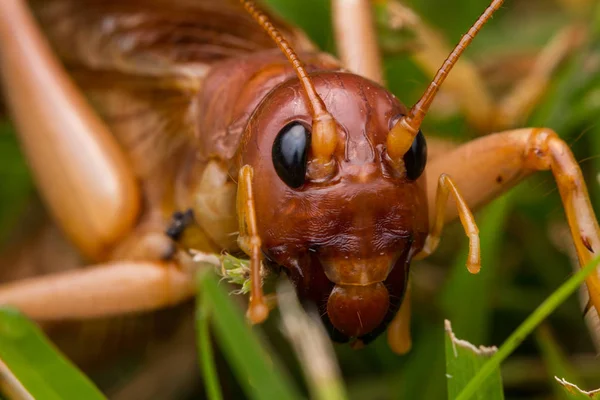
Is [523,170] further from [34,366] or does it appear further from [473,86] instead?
[34,366]

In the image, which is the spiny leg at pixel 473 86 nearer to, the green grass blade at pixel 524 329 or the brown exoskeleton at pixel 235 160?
the brown exoskeleton at pixel 235 160

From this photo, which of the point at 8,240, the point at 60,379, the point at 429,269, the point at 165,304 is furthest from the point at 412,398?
the point at 8,240

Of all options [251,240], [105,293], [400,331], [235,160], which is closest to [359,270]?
[251,240]

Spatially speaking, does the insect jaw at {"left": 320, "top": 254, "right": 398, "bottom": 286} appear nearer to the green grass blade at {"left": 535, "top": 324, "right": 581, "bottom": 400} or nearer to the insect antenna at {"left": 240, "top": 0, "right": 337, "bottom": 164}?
the insect antenna at {"left": 240, "top": 0, "right": 337, "bottom": 164}

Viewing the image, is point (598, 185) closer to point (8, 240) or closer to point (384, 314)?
point (384, 314)

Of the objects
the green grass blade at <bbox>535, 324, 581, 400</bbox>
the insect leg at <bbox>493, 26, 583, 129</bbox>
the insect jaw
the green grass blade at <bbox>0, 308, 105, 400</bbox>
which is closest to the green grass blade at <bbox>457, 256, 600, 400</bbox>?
the insect jaw
